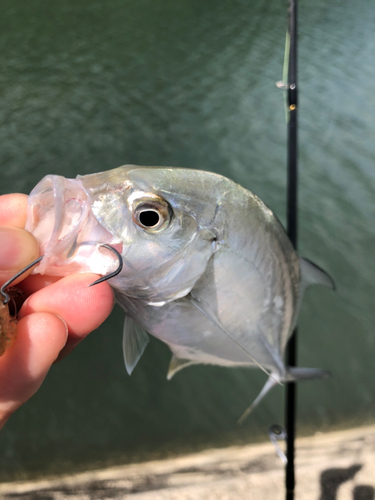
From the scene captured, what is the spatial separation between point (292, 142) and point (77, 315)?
2033 millimetres

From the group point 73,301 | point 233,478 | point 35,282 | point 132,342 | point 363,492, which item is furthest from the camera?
point 233,478

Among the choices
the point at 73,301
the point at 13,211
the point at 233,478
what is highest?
the point at 13,211

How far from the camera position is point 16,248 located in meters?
0.94

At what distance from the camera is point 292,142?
247 centimetres

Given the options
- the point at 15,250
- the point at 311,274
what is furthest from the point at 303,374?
the point at 15,250

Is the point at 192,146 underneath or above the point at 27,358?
underneath

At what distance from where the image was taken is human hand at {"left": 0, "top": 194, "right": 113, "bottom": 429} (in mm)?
943

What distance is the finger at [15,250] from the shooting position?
A: 92cm

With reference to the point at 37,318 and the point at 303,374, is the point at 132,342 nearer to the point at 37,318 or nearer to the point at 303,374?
the point at 37,318

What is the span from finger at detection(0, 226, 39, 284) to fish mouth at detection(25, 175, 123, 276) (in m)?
0.05

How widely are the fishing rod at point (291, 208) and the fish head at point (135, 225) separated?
105cm

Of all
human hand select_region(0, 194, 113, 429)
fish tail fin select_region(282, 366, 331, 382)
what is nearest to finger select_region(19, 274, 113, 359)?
human hand select_region(0, 194, 113, 429)

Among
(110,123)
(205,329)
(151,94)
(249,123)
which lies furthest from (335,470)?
(151,94)

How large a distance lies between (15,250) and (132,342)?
68 centimetres
